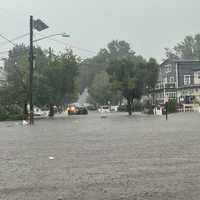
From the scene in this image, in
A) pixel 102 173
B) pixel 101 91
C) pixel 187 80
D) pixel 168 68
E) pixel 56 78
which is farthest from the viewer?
pixel 101 91

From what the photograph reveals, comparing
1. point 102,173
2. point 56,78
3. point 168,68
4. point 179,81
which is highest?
point 168,68

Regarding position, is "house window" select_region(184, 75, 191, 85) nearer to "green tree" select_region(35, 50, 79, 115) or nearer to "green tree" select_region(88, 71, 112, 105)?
"green tree" select_region(88, 71, 112, 105)

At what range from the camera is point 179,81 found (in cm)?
12356

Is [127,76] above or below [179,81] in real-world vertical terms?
below

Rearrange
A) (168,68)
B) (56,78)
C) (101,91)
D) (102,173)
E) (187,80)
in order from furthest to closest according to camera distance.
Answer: (101,91), (168,68), (187,80), (56,78), (102,173)

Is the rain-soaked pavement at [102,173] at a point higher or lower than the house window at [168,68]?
lower

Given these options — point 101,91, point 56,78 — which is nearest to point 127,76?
point 56,78

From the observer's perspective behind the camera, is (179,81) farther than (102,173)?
Yes

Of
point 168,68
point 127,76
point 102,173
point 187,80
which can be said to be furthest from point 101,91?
point 102,173

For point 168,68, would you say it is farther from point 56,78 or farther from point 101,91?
point 56,78

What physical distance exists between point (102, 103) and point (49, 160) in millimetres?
131798

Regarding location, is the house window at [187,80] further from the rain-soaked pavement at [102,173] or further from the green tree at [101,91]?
the rain-soaked pavement at [102,173]

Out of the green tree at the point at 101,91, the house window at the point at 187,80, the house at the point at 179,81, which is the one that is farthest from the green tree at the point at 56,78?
the green tree at the point at 101,91

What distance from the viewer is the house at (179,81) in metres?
117
